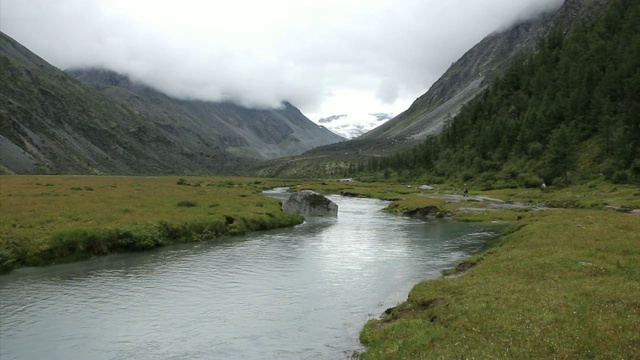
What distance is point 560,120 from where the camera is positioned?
429 feet

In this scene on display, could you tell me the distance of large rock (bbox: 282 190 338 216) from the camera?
7894 cm

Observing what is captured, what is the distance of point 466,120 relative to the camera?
19062 cm

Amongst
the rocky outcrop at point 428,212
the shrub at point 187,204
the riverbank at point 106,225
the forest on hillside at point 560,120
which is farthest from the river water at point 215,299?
the forest on hillside at point 560,120

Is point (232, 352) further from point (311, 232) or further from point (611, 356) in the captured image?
point (311, 232)

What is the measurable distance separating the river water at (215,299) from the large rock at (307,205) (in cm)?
2861

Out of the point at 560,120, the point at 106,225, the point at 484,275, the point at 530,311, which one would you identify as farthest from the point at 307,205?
the point at 560,120

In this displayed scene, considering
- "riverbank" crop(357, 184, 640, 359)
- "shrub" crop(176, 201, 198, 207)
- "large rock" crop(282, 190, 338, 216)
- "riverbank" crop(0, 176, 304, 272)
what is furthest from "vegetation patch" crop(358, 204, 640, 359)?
"large rock" crop(282, 190, 338, 216)

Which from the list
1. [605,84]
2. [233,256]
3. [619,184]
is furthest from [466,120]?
[233,256]

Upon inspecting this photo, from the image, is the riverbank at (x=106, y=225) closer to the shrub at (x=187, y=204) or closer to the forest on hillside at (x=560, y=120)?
the shrub at (x=187, y=204)

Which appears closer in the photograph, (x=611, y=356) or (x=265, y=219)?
(x=611, y=356)

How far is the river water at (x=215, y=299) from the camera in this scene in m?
21.2

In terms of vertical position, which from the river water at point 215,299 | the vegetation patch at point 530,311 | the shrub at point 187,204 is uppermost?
the shrub at point 187,204

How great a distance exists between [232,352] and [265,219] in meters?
43.4

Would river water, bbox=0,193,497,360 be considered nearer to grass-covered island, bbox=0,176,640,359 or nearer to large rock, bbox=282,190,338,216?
grass-covered island, bbox=0,176,640,359
